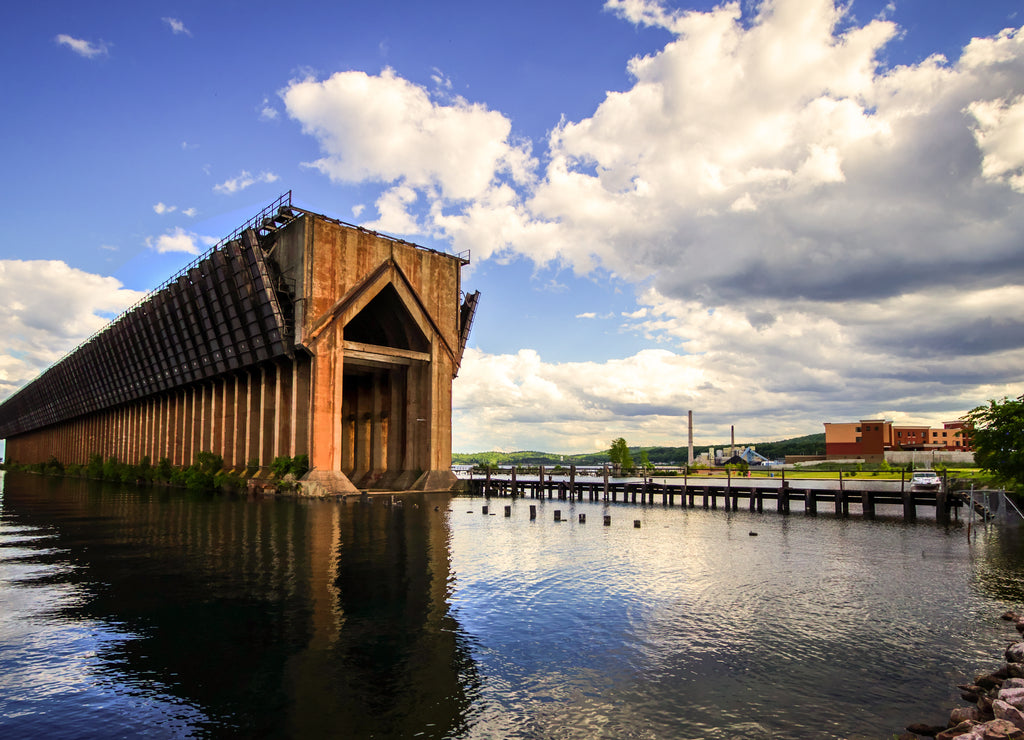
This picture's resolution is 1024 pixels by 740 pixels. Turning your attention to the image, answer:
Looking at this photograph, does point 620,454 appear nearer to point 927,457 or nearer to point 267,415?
point 927,457

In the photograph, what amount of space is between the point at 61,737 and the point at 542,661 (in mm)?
7469

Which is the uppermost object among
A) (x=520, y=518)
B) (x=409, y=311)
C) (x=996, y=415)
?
(x=409, y=311)

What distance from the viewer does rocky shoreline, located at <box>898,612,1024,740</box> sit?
8.13 meters

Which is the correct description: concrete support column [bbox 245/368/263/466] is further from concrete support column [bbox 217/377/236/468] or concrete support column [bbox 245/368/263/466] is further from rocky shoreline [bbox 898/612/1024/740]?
rocky shoreline [bbox 898/612/1024/740]

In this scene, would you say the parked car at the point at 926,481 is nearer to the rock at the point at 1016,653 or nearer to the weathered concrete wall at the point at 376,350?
the weathered concrete wall at the point at 376,350

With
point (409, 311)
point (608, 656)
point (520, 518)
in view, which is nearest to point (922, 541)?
point (520, 518)

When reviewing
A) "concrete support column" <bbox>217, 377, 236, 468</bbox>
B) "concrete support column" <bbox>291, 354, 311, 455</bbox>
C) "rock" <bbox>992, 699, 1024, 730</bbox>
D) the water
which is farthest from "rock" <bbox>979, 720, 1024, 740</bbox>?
"concrete support column" <bbox>217, 377, 236, 468</bbox>

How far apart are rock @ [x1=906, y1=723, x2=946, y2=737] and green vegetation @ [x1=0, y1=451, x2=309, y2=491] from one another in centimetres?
5070

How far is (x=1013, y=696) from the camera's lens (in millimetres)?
9141

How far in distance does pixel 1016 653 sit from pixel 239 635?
1475 cm

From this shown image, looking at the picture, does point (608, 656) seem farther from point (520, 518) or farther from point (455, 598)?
point (520, 518)

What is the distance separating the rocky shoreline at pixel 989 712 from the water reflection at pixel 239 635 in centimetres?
654

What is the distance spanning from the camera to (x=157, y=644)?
12.8 m

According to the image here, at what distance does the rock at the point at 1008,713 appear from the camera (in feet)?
27.2
